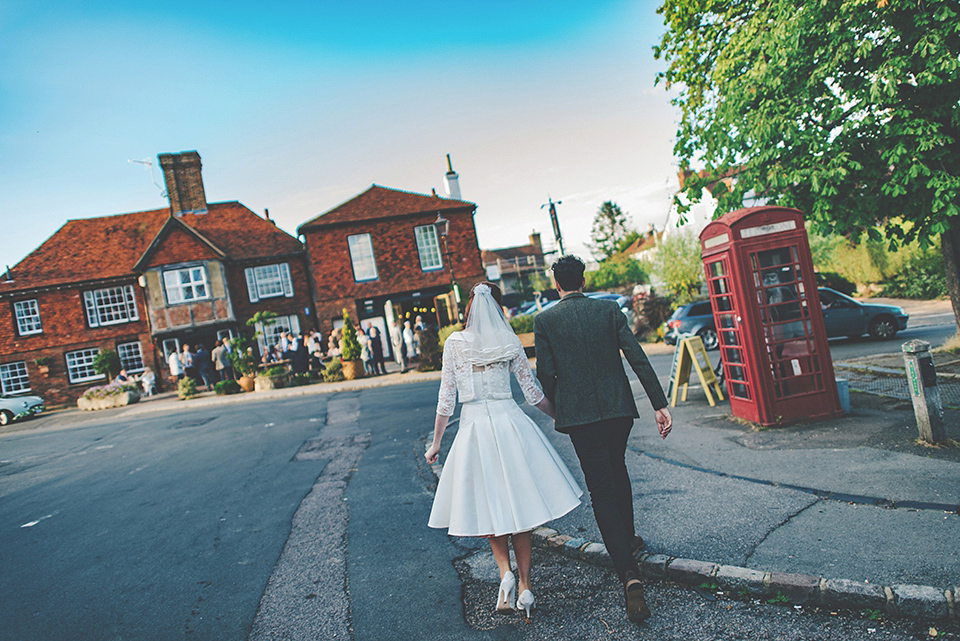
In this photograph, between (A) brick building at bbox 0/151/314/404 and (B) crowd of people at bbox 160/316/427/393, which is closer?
(B) crowd of people at bbox 160/316/427/393

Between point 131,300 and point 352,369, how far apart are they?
1454 cm

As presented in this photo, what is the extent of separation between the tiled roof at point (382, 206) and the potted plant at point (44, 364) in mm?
12453

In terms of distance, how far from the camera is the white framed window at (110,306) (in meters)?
28.7

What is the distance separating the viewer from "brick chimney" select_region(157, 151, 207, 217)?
1214 inches

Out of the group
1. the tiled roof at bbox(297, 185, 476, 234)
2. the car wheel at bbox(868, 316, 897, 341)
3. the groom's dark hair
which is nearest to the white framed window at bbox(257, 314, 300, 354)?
the tiled roof at bbox(297, 185, 476, 234)

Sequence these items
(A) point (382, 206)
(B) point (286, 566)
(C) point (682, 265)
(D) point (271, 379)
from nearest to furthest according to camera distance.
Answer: (B) point (286, 566) < (D) point (271, 379) < (C) point (682, 265) < (A) point (382, 206)

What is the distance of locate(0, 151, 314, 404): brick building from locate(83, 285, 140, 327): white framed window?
0.13 ft

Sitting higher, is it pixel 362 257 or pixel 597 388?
pixel 362 257

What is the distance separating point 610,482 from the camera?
3.84m

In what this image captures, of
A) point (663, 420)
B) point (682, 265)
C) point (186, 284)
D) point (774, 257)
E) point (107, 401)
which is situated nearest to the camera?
point (663, 420)

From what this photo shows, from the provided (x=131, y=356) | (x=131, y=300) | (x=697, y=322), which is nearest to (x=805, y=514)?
(x=697, y=322)

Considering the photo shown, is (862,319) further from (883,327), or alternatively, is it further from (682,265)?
(682,265)

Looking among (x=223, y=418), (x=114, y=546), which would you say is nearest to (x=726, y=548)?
(x=114, y=546)

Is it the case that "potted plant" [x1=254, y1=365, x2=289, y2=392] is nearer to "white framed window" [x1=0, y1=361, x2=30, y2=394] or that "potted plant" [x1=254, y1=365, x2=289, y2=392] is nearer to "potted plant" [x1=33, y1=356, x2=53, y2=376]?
"potted plant" [x1=33, y1=356, x2=53, y2=376]
